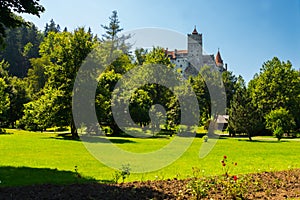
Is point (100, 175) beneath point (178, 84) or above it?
beneath

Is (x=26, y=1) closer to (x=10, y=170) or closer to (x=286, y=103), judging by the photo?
(x=10, y=170)

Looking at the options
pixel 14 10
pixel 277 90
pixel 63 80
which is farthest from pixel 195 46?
pixel 14 10

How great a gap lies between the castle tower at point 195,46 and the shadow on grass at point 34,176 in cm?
11320

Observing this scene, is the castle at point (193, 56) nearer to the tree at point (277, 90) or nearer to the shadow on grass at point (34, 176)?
the tree at point (277, 90)

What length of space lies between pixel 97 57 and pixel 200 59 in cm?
9035

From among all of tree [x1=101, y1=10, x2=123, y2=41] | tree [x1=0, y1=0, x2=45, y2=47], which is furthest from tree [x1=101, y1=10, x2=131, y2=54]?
tree [x1=0, y1=0, x2=45, y2=47]

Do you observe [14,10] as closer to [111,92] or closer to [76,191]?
[76,191]

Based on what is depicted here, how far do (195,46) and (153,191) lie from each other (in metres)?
122

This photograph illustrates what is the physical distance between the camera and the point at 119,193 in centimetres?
762

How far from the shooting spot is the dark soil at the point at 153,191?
7344mm

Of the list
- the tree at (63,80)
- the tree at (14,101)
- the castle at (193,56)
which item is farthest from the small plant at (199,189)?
the castle at (193,56)

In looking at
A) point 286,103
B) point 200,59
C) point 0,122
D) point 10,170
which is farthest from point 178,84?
point 200,59

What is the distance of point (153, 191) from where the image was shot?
800 centimetres

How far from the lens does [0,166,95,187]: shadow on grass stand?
9516 mm
